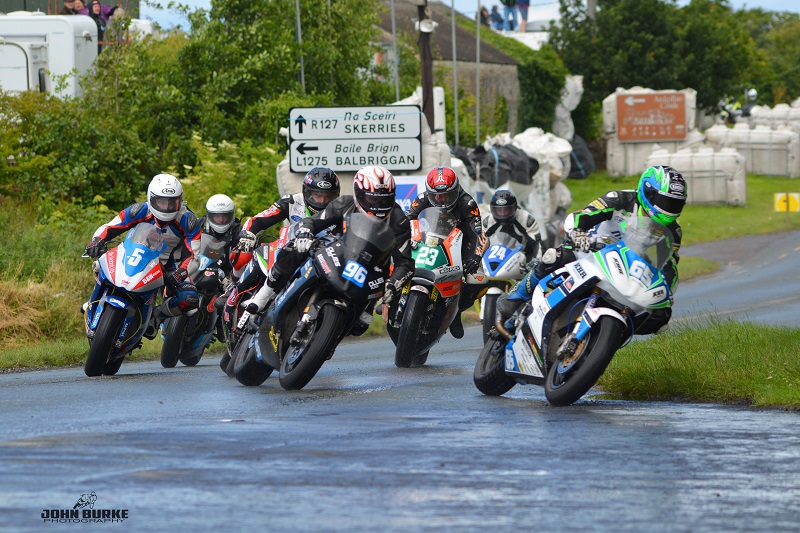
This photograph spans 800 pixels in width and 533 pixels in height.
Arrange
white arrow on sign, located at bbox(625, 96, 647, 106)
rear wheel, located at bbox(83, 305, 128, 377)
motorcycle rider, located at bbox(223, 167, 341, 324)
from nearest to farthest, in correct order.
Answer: rear wheel, located at bbox(83, 305, 128, 377) < motorcycle rider, located at bbox(223, 167, 341, 324) < white arrow on sign, located at bbox(625, 96, 647, 106)

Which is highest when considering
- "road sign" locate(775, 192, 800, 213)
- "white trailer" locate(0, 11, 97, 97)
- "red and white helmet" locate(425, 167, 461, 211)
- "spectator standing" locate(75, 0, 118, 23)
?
"spectator standing" locate(75, 0, 118, 23)

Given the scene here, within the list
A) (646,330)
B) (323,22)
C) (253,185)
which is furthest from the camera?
(323,22)

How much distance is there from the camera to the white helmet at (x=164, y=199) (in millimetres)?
13578

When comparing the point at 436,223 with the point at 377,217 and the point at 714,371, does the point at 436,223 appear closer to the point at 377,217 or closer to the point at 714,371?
the point at 377,217

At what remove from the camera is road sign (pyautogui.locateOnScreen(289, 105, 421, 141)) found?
922 inches

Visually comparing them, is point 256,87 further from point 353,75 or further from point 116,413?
point 116,413

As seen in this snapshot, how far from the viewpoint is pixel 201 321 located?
15.1 metres

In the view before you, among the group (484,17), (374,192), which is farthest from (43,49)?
(484,17)

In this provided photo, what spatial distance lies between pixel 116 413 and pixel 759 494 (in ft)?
14.7

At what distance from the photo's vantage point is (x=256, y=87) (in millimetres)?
31609

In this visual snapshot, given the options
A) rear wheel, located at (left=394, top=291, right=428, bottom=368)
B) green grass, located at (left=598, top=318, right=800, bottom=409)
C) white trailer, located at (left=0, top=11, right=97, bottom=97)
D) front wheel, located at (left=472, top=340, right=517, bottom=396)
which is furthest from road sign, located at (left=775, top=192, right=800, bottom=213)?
front wheel, located at (left=472, top=340, right=517, bottom=396)

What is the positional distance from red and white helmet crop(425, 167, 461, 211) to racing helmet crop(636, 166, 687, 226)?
5007 mm

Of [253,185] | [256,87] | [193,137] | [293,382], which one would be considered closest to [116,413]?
[293,382]

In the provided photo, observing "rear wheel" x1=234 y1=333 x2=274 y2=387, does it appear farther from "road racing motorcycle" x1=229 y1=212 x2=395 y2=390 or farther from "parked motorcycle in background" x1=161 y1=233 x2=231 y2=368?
"parked motorcycle in background" x1=161 y1=233 x2=231 y2=368
